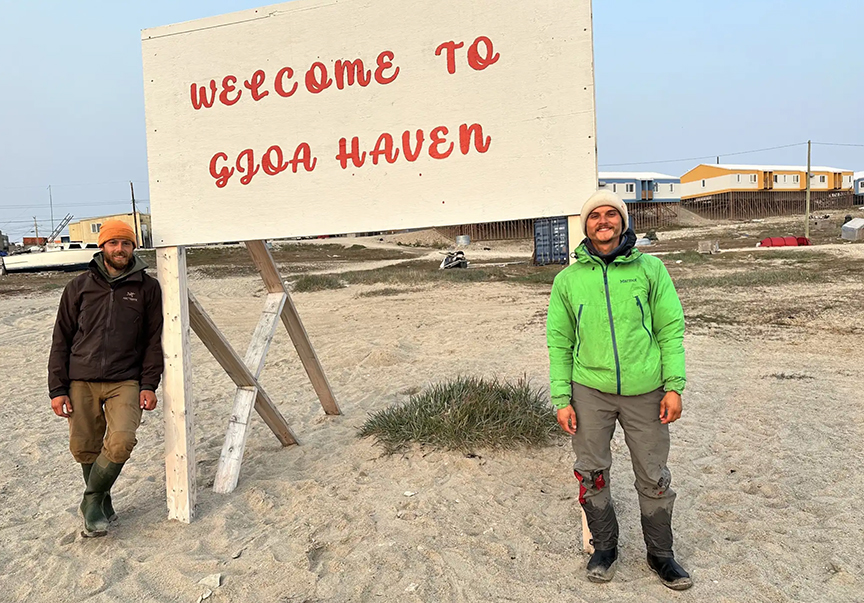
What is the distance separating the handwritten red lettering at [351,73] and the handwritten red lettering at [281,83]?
0.92 ft

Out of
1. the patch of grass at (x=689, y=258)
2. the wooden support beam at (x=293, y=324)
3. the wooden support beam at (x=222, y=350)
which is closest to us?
the wooden support beam at (x=222, y=350)

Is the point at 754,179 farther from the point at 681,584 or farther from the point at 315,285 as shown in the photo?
the point at 681,584

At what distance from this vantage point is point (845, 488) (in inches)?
144

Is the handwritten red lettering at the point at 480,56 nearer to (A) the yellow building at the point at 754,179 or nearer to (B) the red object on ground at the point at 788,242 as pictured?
(B) the red object on ground at the point at 788,242

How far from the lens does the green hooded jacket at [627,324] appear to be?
2.56 meters

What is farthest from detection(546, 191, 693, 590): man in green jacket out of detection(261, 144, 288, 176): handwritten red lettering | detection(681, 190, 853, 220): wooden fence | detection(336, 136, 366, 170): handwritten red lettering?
detection(681, 190, 853, 220): wooden fence

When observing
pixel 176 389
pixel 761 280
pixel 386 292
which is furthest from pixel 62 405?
pixel 761 280

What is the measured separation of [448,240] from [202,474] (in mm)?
42956

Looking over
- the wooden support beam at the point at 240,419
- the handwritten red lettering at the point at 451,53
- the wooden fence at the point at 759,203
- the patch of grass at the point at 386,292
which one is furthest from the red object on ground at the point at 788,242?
the wooden fence at the point at 759,203

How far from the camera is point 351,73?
347 centimetres

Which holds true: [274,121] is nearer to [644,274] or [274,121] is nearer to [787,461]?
[644,274]

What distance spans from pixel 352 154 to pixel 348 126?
16cm

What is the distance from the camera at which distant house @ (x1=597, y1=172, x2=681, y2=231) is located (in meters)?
54.6

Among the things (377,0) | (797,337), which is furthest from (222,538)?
(797,337)
